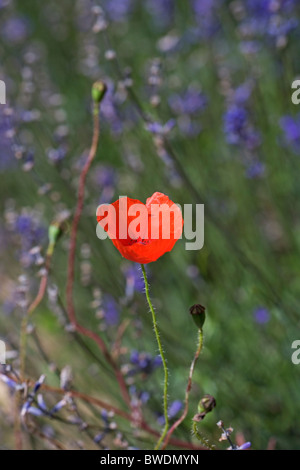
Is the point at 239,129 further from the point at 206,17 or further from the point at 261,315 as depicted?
the point at 206,17

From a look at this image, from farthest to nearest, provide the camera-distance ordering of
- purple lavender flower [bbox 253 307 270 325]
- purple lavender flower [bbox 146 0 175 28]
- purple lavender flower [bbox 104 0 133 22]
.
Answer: purple lavender flower [bbox 104 0 133 22], purple lavender flower [bbox 146 0 175 28], purple lavender flower [bbox 253 307 270 325]

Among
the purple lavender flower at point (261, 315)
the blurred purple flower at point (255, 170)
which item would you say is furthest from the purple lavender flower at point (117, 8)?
the purple lavender flower at point (261, 315)

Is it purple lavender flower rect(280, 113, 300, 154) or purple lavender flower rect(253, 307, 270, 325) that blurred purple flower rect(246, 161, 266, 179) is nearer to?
purple lavender flower rect(280, 113, 300, 154)

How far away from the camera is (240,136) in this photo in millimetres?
2176

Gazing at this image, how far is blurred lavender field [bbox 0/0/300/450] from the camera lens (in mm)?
1850

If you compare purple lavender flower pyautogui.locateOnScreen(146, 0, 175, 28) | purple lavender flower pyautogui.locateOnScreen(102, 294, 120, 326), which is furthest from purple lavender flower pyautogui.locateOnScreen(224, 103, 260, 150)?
purple lavender flower pyautogui.locateOnScreen(146, 0, 175, 28)

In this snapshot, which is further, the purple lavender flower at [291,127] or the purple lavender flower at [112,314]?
the purple lavender flower at [112,314]

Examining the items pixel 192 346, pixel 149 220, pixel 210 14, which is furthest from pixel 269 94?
pixel 149 220

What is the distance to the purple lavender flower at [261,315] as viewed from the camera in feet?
7.31

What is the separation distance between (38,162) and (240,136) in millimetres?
1269

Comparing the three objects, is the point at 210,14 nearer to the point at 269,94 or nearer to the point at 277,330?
the point at 269,94

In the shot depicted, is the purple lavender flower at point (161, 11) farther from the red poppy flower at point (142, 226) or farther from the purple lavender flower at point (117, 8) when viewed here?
the red poppy flower at point (142, 226)

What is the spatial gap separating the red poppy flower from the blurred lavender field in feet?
0.94

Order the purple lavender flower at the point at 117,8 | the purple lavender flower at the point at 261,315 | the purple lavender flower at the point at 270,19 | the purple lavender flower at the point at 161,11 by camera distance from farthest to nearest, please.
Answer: the purple lavender flower at the point at 117,8, the purple lavender flower at the point at 161,11, the purple lavender flower at the point at 261,315, the purple lavender flower at the point at 270,19
